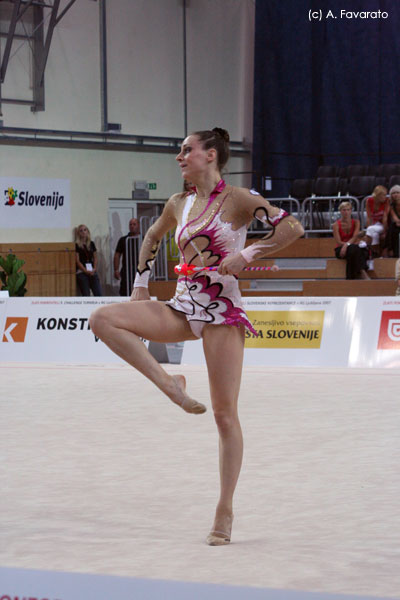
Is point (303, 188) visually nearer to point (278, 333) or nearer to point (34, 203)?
point (34, 203)

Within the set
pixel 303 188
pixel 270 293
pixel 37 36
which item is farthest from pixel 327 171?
pixel 37 36

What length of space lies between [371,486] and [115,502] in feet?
4.39

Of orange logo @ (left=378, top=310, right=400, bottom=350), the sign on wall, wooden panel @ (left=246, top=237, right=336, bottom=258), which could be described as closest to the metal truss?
the sign on wall

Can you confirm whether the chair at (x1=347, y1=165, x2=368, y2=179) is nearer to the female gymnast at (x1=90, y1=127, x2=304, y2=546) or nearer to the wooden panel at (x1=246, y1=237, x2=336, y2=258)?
the wooden panel at (x1=246, y1=237, x2=336, y2=258)

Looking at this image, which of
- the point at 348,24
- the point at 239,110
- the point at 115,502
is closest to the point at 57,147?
the point at 239,110

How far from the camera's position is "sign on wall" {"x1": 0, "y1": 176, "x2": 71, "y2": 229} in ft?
56.6

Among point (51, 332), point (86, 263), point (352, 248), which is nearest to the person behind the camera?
point (51, 332)

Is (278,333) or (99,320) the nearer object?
(99,320)

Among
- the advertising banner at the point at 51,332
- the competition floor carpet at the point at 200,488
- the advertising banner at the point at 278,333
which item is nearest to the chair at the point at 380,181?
the advertising banner at the point at 278,333

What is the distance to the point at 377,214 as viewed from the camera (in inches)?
553

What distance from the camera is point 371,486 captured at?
483 cm

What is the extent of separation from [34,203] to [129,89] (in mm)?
3525

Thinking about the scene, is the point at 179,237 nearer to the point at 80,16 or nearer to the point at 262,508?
the point at 262,508

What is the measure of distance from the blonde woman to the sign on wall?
2.11 ft
